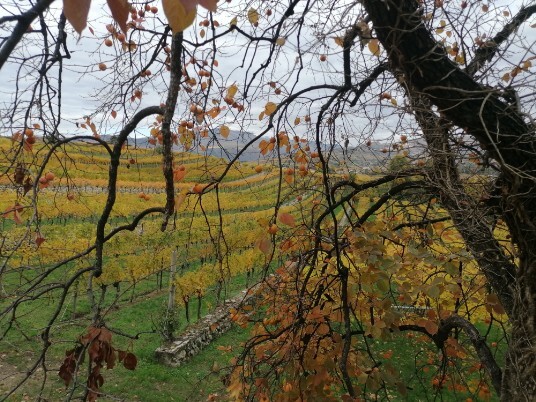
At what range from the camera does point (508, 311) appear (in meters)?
2.50

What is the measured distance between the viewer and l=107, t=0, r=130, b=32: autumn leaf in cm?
62

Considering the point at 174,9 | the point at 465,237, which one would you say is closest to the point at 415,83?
the point at 465,237

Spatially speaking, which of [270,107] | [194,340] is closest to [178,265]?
[194,340]

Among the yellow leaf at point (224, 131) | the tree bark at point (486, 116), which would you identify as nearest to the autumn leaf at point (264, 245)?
the tree bark at point (486, 116)

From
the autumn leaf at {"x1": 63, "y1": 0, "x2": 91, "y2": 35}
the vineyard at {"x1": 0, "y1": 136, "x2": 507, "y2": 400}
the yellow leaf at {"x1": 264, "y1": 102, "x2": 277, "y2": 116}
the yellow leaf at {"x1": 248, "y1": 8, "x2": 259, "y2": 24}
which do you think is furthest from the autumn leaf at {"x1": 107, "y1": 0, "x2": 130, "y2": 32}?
the yellow leaf at {"x1": 248, "y1": 8, "x2": 259, "y2": 24}

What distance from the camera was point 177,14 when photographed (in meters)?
0.60

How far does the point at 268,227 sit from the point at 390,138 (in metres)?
1.07

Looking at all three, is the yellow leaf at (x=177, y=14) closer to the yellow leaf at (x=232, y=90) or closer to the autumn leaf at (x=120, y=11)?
the autumn leaf at (x=120, y=11)

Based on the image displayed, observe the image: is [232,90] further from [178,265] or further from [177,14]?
[178,265]

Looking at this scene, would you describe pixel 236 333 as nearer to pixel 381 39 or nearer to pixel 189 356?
pixel 189 356

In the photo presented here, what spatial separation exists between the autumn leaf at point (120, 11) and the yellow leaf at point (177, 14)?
81 mm

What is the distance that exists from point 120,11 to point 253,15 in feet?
7.41

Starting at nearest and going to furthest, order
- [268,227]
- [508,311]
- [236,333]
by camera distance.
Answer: [268,227] < [508,311] < [236,333]

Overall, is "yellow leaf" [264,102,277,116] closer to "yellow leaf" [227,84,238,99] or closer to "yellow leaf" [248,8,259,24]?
"yellow leaf" [227,84,238,99]
